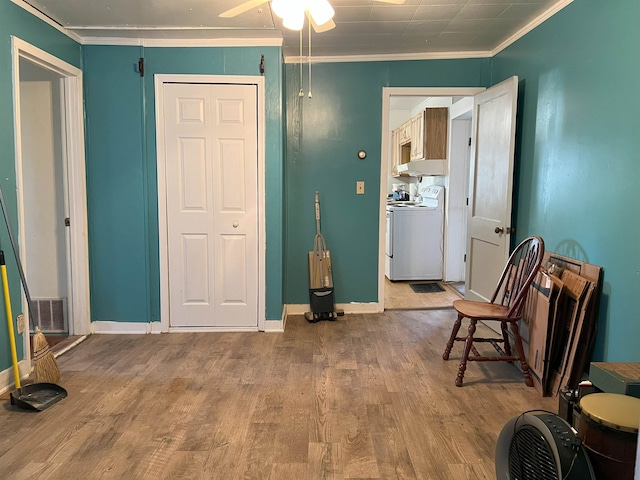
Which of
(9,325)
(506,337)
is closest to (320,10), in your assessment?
(506,337)

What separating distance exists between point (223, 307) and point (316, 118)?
1910 millimetres

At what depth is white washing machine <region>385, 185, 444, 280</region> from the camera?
5418mm

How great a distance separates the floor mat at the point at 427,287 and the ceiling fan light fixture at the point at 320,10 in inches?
139

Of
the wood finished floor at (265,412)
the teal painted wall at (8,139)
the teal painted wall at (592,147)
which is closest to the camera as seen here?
the wood finished floor at (265,412)

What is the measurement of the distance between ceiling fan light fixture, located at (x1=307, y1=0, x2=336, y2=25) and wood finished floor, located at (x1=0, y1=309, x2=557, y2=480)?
2.05 meters

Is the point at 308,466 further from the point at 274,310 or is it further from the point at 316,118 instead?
the point at 316,118

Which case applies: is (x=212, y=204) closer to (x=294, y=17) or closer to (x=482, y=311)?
(x=294, y=17)

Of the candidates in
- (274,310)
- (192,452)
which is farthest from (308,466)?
(274,310)

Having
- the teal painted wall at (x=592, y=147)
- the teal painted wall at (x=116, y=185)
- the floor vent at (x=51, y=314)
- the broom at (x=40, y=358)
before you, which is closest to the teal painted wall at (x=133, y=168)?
the teal painted wall at (x=116, y=185)

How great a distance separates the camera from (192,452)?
2.07 metres

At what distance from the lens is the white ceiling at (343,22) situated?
294 centimetres

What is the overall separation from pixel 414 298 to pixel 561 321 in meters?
2.28

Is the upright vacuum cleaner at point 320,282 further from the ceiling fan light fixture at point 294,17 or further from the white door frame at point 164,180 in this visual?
the ceiling fan light fixture at point 294,17

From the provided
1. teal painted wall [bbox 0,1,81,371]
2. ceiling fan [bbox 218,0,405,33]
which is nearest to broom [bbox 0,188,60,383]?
teal painted wall [bbox 0,1,81,371]
